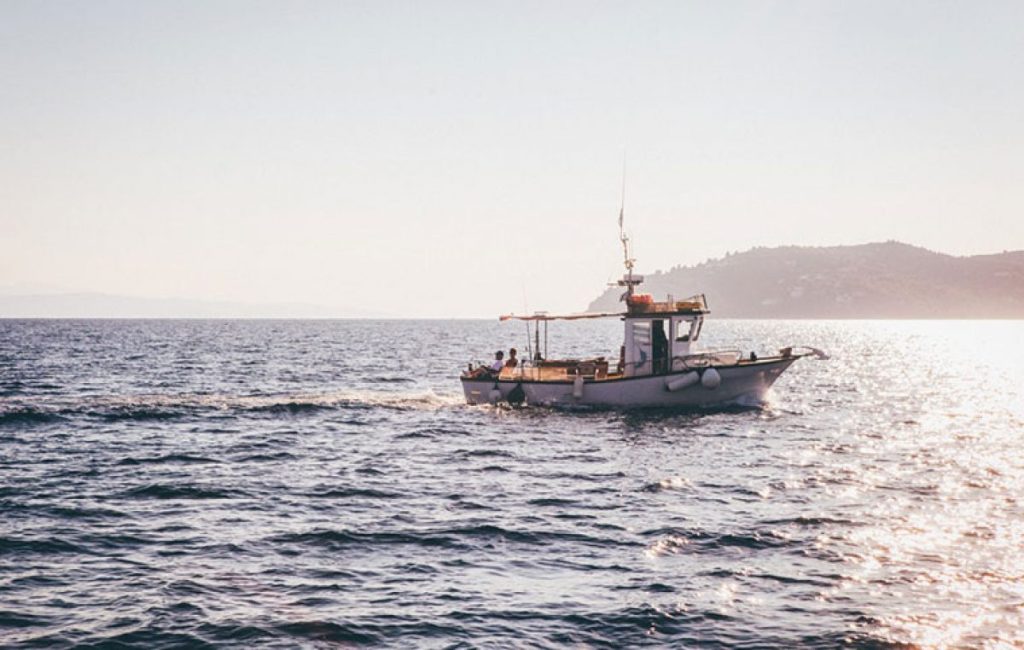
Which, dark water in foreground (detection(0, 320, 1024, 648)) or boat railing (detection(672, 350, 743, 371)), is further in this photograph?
boat railing (detection(672, 350, 743, 371))

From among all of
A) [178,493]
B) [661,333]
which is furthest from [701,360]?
[178,493]

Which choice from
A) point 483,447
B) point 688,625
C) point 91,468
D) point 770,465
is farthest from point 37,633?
point 770,465

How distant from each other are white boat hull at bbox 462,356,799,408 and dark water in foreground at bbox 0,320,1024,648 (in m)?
1.04

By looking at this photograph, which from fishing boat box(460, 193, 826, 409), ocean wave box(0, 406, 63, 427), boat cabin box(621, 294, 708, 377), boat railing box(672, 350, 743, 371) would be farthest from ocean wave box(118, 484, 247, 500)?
boat railing box(672, 350, 743, 371)

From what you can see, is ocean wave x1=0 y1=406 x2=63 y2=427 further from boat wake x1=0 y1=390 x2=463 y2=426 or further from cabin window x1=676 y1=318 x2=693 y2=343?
cabin window x1=676 y1=318 x2=693 y2=343

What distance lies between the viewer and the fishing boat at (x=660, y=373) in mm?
35219

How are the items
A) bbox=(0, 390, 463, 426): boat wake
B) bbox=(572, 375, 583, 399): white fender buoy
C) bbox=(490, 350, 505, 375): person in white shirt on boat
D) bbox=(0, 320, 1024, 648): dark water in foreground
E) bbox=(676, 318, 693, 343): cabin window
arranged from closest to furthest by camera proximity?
bbox=(0, 320, 1024, 648): dark water in foreground
bbox=(0, 390, 463, 426): boat wake
bbox=(676, 318, 693, 343): cabin window
bbox=(572, 375, 583, 399): white fender buoy
bbox=(490, 350, 505, 375): person in white shirt on boat

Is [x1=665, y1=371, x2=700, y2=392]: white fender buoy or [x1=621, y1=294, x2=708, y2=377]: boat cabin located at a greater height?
[x1=621, y1=294, x2=708, y2=377]: boat cabin

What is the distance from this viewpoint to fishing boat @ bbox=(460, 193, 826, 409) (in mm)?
35219

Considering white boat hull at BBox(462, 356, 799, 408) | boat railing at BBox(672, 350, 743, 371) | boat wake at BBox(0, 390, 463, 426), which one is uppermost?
boat railing at BBox(672, 350, 743, 371)

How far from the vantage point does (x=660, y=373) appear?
3509 centimetres

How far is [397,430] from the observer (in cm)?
3181

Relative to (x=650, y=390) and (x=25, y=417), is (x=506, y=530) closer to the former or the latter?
(x=650, y=390)

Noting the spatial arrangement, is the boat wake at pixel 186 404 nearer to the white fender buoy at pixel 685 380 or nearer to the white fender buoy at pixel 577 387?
the white fender buoy at pixel 577 387
